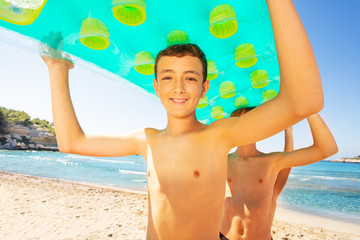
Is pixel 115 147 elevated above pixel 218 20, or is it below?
below

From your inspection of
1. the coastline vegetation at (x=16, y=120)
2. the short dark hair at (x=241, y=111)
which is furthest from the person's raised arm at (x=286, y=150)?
the coastline vegetation at (x=16, y=120)

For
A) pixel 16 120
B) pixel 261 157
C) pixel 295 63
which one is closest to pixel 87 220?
pixel 261 157

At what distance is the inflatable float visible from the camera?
4.16 feet

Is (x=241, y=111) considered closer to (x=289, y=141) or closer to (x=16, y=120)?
(x=289, y=141)

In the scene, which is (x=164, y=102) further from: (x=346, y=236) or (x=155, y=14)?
(x=346, y=236)

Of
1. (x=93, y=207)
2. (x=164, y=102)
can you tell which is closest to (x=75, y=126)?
(x=164, y=102)

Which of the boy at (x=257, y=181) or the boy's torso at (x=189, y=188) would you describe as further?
the boy at (x=257, y=181)

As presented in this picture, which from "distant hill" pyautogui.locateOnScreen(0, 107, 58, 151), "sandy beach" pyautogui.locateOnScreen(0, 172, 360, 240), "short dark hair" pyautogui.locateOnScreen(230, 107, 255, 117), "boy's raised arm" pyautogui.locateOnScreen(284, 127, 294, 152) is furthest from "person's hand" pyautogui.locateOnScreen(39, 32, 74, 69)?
"distant hill" pyautogui.locateOnScreen(0, 107, 58, 151)

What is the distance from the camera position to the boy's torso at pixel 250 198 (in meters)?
2.11

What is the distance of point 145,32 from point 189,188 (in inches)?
42.6

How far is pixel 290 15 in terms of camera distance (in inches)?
32.9

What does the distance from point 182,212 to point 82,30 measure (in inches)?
50.2

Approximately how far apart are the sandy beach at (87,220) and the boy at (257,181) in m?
3.22

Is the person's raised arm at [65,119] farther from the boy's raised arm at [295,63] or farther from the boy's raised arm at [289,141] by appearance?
the boy's raised arm at [289,141]
